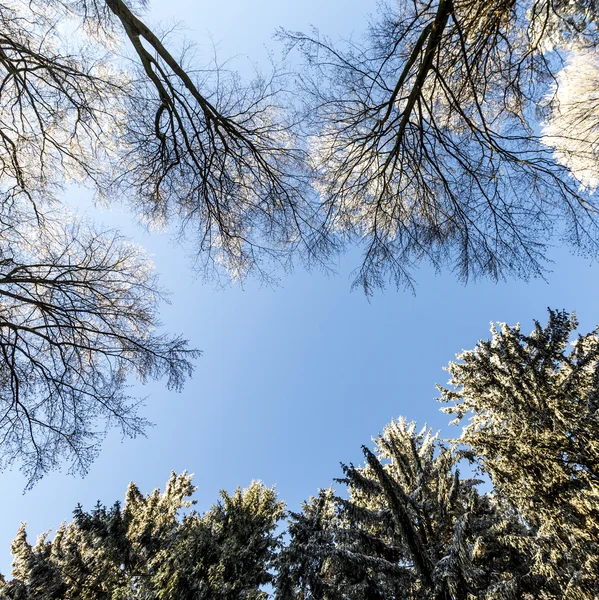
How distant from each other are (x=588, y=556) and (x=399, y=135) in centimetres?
645

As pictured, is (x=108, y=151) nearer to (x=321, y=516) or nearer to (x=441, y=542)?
(x=321, y=516)

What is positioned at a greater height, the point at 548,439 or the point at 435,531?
the point at 548,439

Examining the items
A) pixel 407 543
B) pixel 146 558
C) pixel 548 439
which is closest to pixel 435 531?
pixel 407 543

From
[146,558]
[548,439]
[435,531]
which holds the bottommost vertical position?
[435,531]

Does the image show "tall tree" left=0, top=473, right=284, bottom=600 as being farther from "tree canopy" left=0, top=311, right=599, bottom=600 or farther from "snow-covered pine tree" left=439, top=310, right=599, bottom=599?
"snow-covered pine tree" left=439, top=310, right=599, bottom=599

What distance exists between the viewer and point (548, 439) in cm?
501

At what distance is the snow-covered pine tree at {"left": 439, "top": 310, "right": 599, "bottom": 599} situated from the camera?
4.32 m

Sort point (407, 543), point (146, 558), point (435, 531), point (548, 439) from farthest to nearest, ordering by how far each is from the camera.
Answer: point (146, 558)
point (435, 531)
point (548, 439)
point (407, 543)

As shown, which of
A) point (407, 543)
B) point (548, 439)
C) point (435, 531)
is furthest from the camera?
point (435, 531)

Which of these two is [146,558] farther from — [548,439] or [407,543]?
[548,439]

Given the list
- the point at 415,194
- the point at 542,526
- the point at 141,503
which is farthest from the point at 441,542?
the point at 141,503

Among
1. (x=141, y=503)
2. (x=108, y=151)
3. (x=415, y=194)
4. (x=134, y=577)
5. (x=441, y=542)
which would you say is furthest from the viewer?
(x=141, y=503)

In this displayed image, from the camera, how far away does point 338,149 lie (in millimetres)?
4199

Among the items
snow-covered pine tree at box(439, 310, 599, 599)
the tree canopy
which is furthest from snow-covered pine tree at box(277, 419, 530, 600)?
snow-covered pine tree at box(439, 310, 599, 599)
